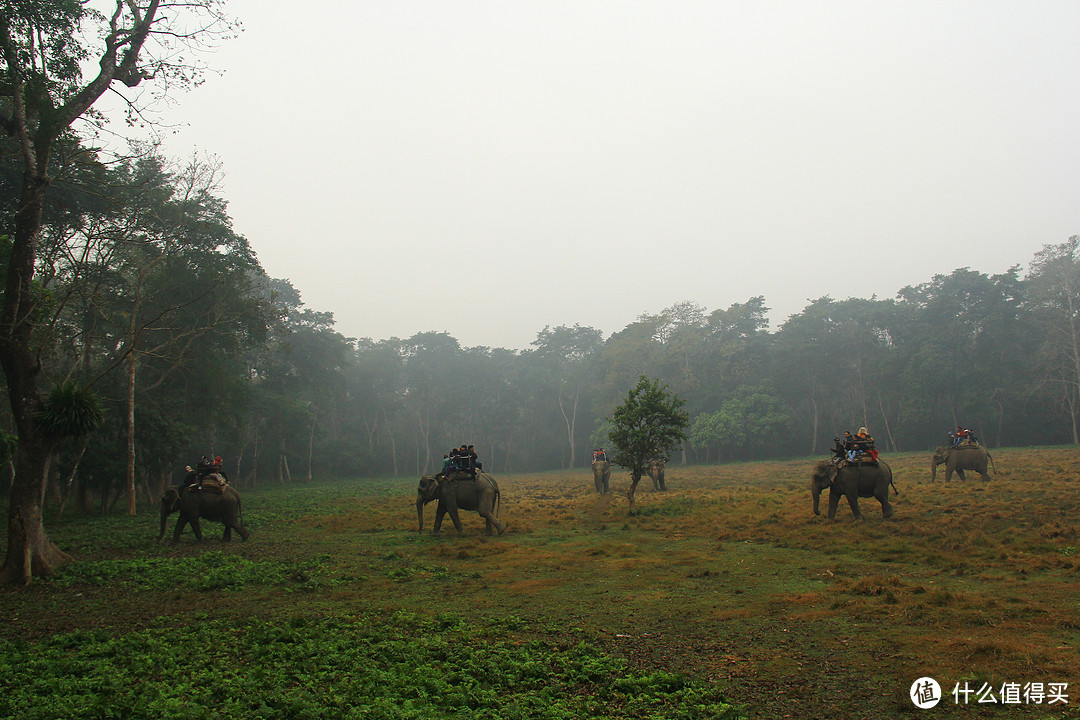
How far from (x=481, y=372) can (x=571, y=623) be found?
198ft

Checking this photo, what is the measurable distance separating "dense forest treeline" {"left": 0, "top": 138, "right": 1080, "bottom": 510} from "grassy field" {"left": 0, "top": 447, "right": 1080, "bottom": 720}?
14.1m

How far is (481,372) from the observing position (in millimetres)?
67750

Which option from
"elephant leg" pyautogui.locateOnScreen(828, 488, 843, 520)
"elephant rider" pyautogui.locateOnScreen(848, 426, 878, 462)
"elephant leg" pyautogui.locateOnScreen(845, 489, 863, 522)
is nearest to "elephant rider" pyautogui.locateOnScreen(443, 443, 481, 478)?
"elephant leg" pyautogui.locateOnScreen(828, 488, 843, 520)

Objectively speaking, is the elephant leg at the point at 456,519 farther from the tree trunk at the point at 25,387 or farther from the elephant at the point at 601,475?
the elephant at the point at 601,475

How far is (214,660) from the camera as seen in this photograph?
261 inches

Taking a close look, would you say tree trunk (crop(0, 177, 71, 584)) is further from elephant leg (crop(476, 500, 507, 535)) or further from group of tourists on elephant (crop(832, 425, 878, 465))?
group of tourists on elephant (crop(832, 425, 878, 465))

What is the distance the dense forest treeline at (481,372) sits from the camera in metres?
26.2

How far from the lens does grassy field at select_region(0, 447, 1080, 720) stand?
534cm

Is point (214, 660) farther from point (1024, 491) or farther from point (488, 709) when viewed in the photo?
point (1024, 491)

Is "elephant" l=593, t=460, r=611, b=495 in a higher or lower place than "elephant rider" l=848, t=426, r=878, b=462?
lower

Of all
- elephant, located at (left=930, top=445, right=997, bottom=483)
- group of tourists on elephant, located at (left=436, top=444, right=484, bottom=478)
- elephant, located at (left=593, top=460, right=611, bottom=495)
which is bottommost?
elephant, located at (left=593, top=460, right=611, bottom=495)

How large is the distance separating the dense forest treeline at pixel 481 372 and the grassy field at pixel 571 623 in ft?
46.2

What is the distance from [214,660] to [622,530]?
11511 millimetres

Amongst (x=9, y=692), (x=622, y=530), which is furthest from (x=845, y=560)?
(x=9, y=692)
